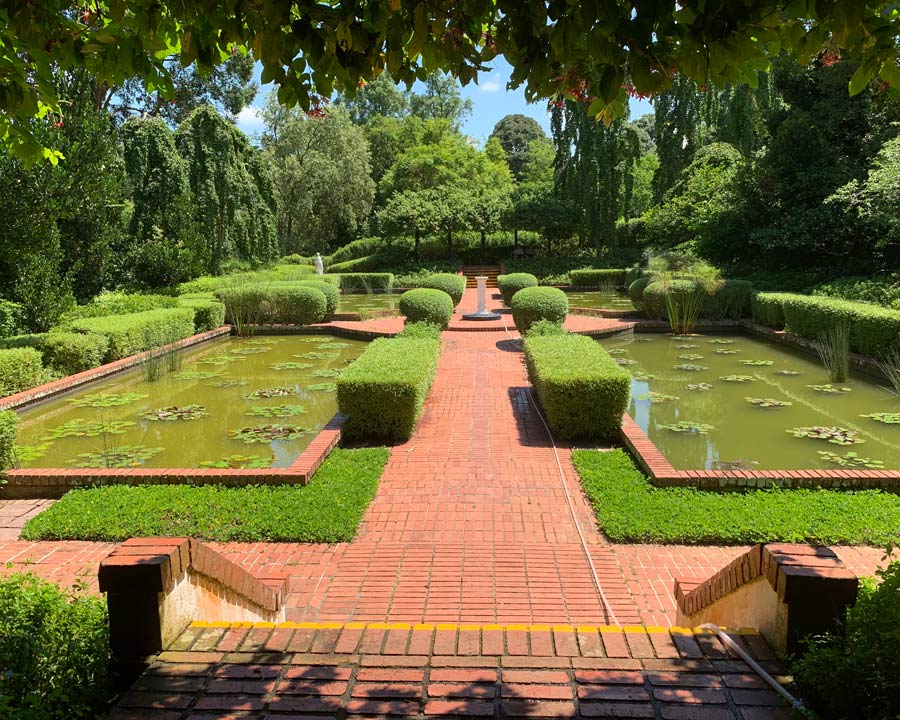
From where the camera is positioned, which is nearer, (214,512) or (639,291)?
(214,512)

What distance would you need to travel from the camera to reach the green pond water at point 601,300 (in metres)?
20.4

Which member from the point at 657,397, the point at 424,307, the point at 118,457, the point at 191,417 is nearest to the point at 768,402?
the point at 657,397

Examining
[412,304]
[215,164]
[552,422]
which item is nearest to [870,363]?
[552,422]

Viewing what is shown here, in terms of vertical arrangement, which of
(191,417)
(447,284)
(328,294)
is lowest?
(191,417)

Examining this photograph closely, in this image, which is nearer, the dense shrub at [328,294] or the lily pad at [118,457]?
the lily pad at [118,457]

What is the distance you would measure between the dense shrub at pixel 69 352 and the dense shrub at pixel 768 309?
45.5 ft

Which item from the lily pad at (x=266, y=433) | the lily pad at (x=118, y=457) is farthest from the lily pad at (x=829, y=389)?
the lily pad at (x=118, y=457)

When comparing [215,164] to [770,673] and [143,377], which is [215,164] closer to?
[143,377]

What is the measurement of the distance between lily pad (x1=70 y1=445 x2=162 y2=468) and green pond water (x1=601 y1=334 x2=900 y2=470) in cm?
572

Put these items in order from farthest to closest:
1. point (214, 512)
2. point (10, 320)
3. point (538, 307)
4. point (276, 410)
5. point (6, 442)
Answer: point (538, 307) → point (10, 320) → point (276, 410) → point (6, 442) → point (214, 512)

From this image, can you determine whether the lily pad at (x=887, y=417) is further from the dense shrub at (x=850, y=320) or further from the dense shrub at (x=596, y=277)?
the dense shrub at (x=596, y=277)

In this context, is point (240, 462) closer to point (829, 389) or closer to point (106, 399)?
point (106, 399)

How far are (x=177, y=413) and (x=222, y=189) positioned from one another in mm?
16193

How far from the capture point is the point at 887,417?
25.6 feet
